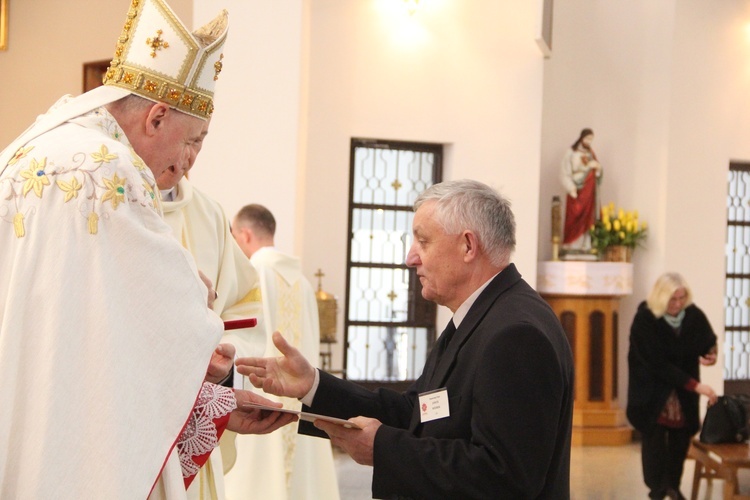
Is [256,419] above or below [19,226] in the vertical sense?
below

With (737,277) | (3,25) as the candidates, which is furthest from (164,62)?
(737,277)

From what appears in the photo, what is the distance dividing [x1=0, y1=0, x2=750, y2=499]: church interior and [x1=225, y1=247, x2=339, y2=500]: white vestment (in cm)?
177

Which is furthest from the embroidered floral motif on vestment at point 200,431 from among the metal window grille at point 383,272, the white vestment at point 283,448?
the metal window grille at point 383,272

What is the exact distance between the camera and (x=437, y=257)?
8.89 feet

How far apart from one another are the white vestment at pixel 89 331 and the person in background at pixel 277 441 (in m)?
4.00

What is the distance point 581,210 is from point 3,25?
6430mm

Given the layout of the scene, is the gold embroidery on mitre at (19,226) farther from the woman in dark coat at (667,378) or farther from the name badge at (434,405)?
the woman in dark coat at (667,378)

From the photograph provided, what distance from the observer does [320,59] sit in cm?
1063

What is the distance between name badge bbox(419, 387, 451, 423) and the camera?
2.54 metres

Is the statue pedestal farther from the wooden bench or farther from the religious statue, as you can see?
the wooden bench

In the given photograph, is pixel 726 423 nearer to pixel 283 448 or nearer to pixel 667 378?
pixel 667 378

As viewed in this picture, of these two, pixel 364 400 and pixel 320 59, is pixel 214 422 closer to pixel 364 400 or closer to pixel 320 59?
pixel 364 400

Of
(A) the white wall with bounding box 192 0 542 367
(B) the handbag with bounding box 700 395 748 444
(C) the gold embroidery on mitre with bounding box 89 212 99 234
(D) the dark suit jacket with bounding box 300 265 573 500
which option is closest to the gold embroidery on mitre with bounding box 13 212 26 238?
(C) the gold embroidery on mitre with bounding box 89 212 99 234

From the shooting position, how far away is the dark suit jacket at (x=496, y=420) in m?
2.37
